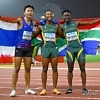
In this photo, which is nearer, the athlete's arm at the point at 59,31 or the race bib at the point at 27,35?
the race bib at the point at 27,35

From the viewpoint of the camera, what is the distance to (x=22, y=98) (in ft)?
21.0

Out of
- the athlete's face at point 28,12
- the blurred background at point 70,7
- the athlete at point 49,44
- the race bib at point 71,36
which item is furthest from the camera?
the blurred background at point 70,7

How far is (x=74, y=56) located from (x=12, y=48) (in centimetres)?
188

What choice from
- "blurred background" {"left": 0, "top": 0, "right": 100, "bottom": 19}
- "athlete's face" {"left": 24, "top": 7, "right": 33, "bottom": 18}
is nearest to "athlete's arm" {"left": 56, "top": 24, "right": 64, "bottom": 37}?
"athlete's face" {"left": 24, "top": 7, "right": 33, "bottom": 18}

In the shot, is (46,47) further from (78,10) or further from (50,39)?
(78,10)

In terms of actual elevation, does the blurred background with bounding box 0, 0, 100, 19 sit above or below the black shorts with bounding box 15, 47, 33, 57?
above

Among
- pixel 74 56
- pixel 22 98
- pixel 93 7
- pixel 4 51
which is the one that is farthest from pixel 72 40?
pixel 93 7

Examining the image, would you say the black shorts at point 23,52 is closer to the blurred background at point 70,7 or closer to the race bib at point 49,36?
the race bib at point 49,36

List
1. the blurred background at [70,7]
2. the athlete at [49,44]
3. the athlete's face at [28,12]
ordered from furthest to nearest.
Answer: the blurred background at [70,7] < the athlete at [49,44] < the athlete's face at [28,12]

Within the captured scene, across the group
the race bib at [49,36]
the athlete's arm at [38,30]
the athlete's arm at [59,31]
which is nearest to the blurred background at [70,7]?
the athlete's arm at [59,31]

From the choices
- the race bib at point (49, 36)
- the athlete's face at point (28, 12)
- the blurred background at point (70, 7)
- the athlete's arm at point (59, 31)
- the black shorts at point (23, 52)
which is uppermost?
the blurred background at point (70, 7)

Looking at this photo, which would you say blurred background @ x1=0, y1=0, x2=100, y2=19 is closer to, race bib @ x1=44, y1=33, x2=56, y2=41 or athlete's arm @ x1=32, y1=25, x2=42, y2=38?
athlete's arm @ x1=32, y1=25, x2=42, y2=38

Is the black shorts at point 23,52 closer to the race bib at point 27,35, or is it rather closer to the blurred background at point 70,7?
the race bib at point 27,35

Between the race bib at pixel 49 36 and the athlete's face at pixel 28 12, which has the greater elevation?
the athlete's face at pixel 28 12
